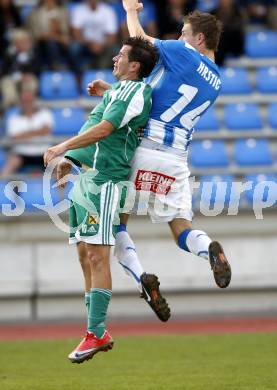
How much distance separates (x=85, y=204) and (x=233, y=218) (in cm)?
604

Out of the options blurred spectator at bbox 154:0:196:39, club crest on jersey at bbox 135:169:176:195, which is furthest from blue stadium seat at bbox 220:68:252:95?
club crest on jersey at bbox 135:169:176:195

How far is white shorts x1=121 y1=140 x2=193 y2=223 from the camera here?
8.63m

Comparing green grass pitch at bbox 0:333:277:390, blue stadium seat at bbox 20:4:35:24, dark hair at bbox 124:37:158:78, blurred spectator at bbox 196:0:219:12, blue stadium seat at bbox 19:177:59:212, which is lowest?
green grass pitch at bbox 0:333:277:390

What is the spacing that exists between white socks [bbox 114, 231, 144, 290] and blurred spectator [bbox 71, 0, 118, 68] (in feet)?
25.8

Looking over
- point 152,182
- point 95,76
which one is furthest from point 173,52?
point 95,76

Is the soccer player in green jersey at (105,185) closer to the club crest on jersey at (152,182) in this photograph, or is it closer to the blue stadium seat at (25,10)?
the club crest on jersey at (152,182)

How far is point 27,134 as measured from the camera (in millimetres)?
14664

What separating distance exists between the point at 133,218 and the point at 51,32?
3456 millimetres

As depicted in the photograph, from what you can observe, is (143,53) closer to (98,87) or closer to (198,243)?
(98,87)

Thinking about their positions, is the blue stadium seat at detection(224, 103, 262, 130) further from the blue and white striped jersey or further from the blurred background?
the blue and white striped jersey

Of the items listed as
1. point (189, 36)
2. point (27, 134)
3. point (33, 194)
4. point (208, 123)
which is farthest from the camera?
point (208, 123)

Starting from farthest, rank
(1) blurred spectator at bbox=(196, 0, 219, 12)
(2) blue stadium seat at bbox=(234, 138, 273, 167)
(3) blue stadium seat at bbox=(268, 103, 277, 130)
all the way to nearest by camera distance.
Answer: (1) blurred spectator at bbox=(196, 0, 219, 12) → (3) blue stadium seat at bbox=(268, 103, 277, 130) → (2) blue stadium seat at bbox=(234, 138, 273, 167)

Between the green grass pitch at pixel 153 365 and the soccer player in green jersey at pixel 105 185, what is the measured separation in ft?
1.70

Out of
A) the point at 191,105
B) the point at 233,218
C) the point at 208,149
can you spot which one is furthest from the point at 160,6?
the point at 191,105
